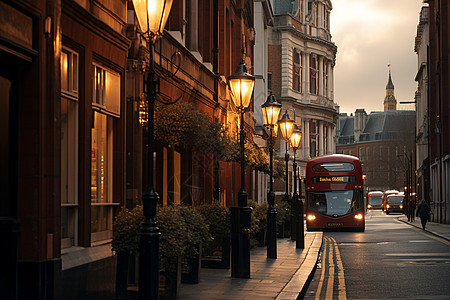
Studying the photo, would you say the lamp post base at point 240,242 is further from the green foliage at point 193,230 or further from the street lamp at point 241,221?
the green foliage at point 193,230

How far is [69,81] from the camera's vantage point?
9828 mm

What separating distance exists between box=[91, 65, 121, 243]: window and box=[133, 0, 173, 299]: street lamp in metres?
2.09

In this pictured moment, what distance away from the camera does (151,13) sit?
891 centimetres

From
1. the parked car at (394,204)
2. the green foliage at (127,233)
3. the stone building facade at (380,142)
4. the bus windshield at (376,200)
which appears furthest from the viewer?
the stone building facade at (380,142)

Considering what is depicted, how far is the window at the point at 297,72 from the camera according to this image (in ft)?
250

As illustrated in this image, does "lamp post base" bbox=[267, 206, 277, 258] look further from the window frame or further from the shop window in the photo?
the window frame

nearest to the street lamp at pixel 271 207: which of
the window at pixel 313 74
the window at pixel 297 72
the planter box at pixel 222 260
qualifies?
the planter box at pixel 222 260

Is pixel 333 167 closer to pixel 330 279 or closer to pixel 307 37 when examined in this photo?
pixel 330 279

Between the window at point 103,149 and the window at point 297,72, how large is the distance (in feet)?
214

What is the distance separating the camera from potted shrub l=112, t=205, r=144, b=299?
1029cm

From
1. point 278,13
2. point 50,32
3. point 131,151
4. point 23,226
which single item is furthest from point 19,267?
point 278,13

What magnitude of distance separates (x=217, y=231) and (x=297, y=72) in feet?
205

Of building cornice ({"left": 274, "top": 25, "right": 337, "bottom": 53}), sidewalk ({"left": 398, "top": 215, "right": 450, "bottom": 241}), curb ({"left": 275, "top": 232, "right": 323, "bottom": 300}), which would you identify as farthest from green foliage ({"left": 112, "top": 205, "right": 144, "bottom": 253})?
building cornice ({"left": 274, "top": 25, "right": 337, "bottom": 53})

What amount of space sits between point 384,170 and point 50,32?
14036 centimetres
